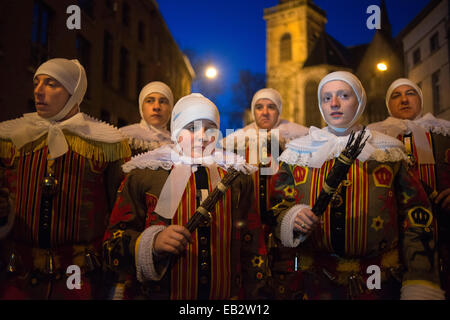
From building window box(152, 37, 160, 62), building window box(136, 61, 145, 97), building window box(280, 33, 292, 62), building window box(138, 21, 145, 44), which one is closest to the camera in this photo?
building window box(136, 61, 145, 97)

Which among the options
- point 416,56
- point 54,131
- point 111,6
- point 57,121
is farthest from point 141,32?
point 416,56

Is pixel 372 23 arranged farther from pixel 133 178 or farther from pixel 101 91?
pixel 101 91

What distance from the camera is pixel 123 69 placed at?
18.6 feet

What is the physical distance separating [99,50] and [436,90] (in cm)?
403

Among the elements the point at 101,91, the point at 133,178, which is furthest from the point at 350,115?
the point at 101,91

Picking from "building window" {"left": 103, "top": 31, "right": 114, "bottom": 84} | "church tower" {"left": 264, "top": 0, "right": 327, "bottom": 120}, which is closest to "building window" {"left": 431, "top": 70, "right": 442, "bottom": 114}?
"building window" {"left": 103, "top": 31, "right": 114, "bottom": 84}

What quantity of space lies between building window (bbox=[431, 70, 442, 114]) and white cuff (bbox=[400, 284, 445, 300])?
248 centimetres

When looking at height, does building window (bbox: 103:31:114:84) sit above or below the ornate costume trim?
above

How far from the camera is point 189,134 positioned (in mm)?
2162

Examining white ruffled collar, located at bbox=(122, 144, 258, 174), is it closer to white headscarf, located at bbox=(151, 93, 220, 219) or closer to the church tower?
white headscarf, located at bbox=(151, 93, 220, 219)

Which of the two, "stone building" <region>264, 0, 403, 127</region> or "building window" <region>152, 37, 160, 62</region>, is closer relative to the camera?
"stone building" <region>264, 0, 403, 127</region>

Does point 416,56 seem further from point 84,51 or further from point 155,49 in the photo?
point 84,51

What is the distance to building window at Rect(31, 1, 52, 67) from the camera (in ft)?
12.6

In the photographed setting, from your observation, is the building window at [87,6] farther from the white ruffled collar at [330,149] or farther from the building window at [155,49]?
the white ruffled collar at [330,149]
